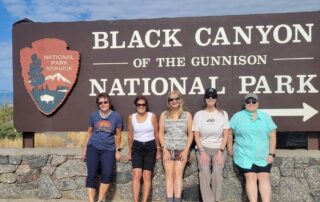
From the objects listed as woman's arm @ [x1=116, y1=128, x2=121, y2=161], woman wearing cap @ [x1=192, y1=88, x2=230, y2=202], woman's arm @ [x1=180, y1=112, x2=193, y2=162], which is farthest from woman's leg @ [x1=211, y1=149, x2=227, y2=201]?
woman's arm @ [x1=116, y1=128, x2=121, y2=161]

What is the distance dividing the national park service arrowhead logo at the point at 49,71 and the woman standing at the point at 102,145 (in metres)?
1.11

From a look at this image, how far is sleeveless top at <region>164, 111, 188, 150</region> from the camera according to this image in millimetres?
5461

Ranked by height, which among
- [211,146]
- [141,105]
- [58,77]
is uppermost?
[58,77]

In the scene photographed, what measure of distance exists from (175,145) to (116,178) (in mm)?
1204

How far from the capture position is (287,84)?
6.18m

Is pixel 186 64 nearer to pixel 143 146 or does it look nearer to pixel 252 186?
pixel 143 146

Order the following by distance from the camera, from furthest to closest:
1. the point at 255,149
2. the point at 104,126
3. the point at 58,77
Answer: the point at 58,77
the point at 104,126
the point at 255,149

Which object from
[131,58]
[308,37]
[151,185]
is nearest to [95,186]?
[151,185]

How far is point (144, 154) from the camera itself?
5570mm

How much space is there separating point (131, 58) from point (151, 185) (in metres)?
1.96

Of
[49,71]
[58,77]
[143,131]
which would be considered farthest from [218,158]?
[49,71]

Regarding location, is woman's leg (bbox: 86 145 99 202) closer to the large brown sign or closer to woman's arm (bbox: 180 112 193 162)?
the large brown sign

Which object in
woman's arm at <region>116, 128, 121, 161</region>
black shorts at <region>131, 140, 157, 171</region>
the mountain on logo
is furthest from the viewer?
the mountain on logo

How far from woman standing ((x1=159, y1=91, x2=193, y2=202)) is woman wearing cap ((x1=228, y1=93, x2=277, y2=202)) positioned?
0.69 m
